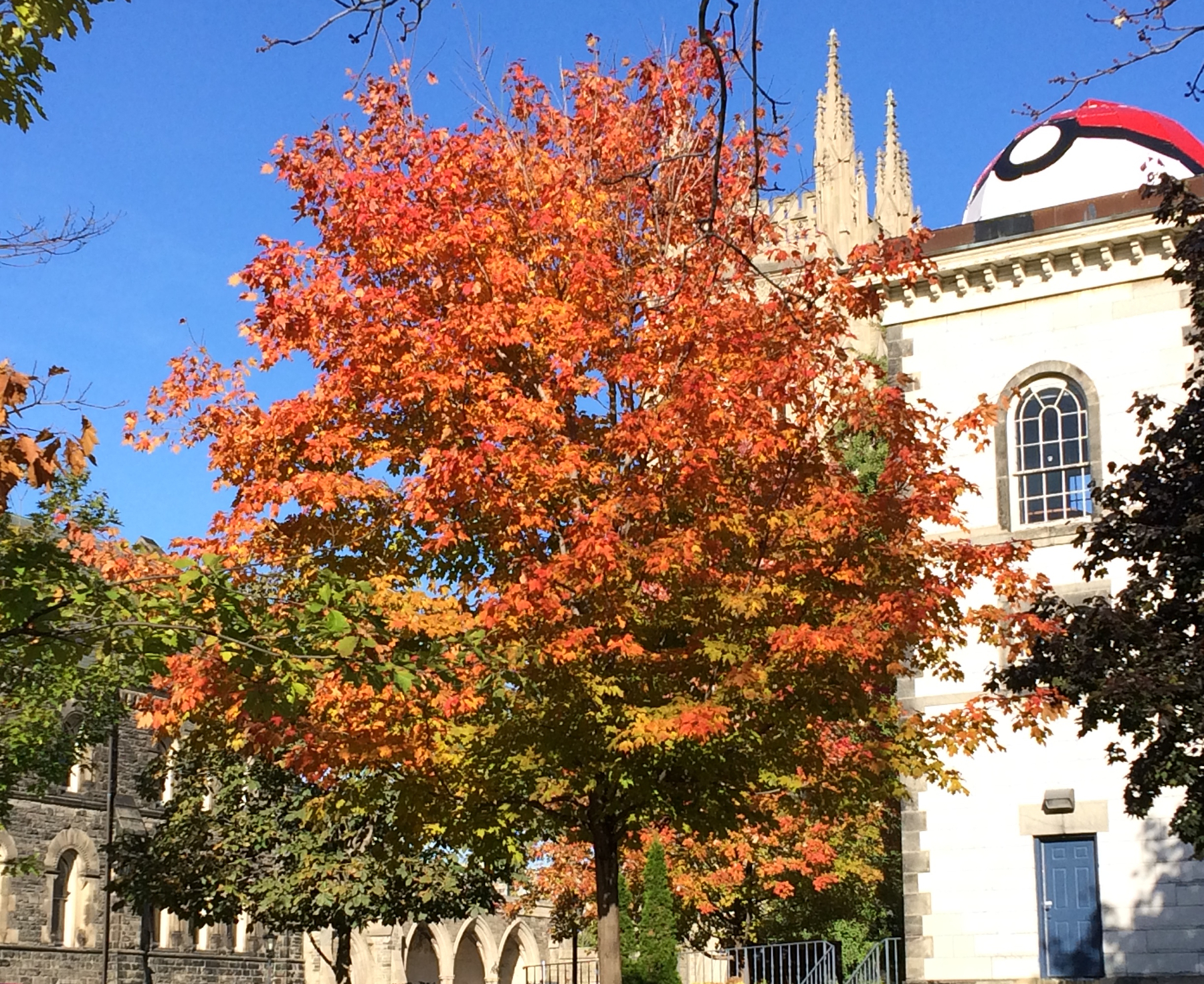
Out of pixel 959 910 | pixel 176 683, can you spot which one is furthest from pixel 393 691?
pixel 959 910

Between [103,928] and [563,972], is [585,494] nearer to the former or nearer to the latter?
[103,928]

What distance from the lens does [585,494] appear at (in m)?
16.9

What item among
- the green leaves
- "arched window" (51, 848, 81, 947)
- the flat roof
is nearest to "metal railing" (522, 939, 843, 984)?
the green leaves

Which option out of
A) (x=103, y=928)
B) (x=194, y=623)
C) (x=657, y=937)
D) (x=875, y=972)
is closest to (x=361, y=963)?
(x=103, y=928)

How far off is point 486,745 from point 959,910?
930 centimetres

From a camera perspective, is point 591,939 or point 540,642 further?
point 591,939

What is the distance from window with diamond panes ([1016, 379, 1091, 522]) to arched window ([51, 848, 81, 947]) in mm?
28251

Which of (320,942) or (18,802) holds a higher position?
(18,802)

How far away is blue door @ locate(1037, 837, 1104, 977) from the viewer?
2159cm

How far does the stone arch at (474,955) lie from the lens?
6009cm

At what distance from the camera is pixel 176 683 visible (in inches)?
667

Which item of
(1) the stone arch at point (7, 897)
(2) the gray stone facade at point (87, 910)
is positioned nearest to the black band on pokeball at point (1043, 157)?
(2) the gray stone facade at point (87, 910)

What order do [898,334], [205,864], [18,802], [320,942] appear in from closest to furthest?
[898,334] < [205,864] < [18,802] < [320,942]

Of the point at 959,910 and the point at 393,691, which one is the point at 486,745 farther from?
the point at 959,910
